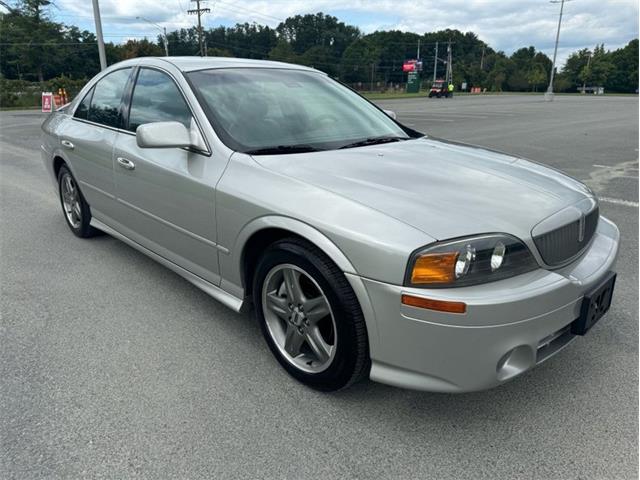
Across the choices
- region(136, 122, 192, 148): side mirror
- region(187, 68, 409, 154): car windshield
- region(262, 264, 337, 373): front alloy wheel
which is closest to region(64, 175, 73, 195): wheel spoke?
region(187, 68, 409, 154): car windshield

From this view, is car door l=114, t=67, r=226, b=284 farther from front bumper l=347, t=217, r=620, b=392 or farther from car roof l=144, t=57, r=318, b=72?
front bumper l=347, t=217, r=620, b=392

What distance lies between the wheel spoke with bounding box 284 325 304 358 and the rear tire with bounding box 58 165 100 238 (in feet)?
9.02

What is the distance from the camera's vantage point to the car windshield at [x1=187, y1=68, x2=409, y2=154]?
2807mm

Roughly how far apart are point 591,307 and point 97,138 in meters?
3.53

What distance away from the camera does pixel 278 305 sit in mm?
2555

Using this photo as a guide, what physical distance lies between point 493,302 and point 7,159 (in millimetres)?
10410

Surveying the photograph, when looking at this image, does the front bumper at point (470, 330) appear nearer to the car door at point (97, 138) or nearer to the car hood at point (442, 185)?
the car hood at point (442, 185)

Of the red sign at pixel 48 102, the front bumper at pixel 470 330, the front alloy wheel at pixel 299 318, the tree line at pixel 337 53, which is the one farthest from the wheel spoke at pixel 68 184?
the tree line at pixel 337 53

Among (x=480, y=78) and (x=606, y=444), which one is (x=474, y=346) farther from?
(x=480, y=78)

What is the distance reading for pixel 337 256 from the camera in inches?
82.0

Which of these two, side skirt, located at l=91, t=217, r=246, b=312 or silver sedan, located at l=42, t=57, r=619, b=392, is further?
side skirt, located at l=91, t=217, r=246, b=312

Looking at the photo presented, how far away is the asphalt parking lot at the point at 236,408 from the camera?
6.56ft

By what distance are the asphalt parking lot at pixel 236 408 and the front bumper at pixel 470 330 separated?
0.33 meters

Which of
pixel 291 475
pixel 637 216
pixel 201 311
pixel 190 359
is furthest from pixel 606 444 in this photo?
pixel 637 216
